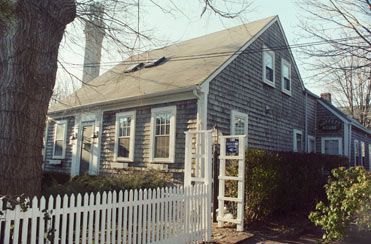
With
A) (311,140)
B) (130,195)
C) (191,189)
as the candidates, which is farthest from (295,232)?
(311,140)

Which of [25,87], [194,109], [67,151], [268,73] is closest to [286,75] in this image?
[268,73]

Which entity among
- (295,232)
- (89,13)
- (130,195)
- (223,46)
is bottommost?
(295,232)

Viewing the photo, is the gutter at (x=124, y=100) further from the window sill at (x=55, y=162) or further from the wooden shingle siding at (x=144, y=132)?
the window sill at (x=55, y=162)

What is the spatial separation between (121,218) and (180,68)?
871cm

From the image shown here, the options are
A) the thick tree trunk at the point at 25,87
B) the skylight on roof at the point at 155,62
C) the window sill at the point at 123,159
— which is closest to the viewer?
the thick tree trunk at the point at 25,87

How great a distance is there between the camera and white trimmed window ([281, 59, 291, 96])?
1616 cm

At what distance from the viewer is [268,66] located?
15.1m

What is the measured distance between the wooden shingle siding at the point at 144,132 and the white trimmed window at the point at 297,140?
7.54 metres

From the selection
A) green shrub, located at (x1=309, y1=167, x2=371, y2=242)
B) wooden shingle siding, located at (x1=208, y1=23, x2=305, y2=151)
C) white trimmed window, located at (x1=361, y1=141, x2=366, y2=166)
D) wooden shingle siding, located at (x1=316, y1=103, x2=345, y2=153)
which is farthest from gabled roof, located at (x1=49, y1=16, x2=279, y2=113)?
white trimmed window, located at (x1=361, y1=141, x2=366, y2=166)

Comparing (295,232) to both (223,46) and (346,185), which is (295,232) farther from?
(223,46)

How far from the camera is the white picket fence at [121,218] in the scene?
13.7ft

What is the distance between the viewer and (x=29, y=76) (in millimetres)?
5262

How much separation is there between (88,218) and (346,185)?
439 cm

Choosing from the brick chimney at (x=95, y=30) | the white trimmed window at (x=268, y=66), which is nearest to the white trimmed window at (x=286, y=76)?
the white trimmed window at (x=268, y=66)
